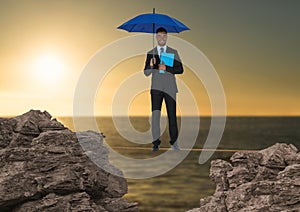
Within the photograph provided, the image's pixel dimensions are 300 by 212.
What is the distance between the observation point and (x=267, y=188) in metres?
18.3

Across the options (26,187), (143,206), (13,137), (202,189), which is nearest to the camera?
(26,187)

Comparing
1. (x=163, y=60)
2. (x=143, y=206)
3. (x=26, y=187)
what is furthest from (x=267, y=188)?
(x=143, y=206)

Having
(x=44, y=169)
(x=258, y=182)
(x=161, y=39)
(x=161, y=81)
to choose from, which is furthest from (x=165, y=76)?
(x=44, y=169)

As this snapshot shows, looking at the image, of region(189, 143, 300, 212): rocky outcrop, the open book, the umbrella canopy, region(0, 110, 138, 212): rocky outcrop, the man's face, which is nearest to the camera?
the open book

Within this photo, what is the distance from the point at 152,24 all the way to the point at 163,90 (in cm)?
376

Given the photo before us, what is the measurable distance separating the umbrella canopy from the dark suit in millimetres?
2486

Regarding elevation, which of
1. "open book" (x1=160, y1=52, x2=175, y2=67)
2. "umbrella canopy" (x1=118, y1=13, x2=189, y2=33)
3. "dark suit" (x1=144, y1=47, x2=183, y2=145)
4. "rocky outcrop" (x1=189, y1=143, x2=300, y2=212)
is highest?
"umbrella canopy" (x1=118, y1=13, x2=189, y2=33)

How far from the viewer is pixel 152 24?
65.3 ft

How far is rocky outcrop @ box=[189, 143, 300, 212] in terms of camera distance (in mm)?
18031

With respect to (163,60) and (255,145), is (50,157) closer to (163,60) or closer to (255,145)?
(163,60)

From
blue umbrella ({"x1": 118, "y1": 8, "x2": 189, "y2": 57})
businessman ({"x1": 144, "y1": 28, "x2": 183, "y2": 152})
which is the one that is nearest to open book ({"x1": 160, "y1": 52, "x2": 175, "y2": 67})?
businessman ({"x1": 144, "y1": 28, "x2": 183, "y2": 152})

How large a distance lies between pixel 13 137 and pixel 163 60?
8.69 m

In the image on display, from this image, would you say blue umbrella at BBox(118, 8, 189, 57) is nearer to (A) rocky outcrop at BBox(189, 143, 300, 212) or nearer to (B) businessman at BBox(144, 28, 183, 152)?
(B) businessman at BBox(144, 28, 183, 152)

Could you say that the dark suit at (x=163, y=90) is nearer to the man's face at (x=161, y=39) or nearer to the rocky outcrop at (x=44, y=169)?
the man's face at (x=161, y=39)
